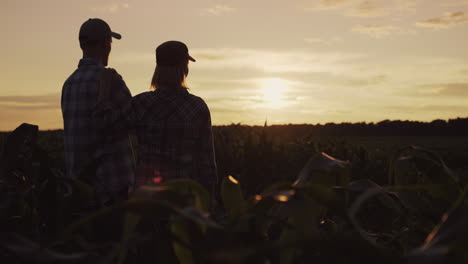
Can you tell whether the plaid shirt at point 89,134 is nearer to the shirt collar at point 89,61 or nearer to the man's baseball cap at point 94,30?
the shirt collar at point 89,61

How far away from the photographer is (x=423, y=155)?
0.67m

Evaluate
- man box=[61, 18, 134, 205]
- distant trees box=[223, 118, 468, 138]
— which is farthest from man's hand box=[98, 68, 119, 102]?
distant trees box=[223, 118, 468, 138]

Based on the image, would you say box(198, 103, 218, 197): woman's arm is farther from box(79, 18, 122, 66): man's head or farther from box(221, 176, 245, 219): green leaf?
box(221, 176, 245, 219): green leaf

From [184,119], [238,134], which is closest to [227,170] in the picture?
[238,134]

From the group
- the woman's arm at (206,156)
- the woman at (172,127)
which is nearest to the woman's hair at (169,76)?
the woman at (172,127)

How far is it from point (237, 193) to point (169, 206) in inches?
7.2

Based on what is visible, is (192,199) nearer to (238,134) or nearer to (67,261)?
(67,261)

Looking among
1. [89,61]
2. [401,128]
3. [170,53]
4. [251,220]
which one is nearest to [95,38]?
[89,61]

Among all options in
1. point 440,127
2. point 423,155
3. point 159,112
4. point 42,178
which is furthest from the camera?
point 440,127

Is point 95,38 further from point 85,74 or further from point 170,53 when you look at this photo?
point 170,53

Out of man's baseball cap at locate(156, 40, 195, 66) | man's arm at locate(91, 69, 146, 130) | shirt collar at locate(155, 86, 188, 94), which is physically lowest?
man's arm at locate(91, 69, 146, 130)

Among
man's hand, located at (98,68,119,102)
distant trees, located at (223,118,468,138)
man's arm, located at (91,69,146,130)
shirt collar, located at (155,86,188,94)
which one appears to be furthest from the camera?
distant trees, located at (223,118,468,138)

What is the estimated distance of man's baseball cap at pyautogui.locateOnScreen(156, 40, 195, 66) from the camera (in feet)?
15.6

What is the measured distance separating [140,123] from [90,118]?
50 cm
